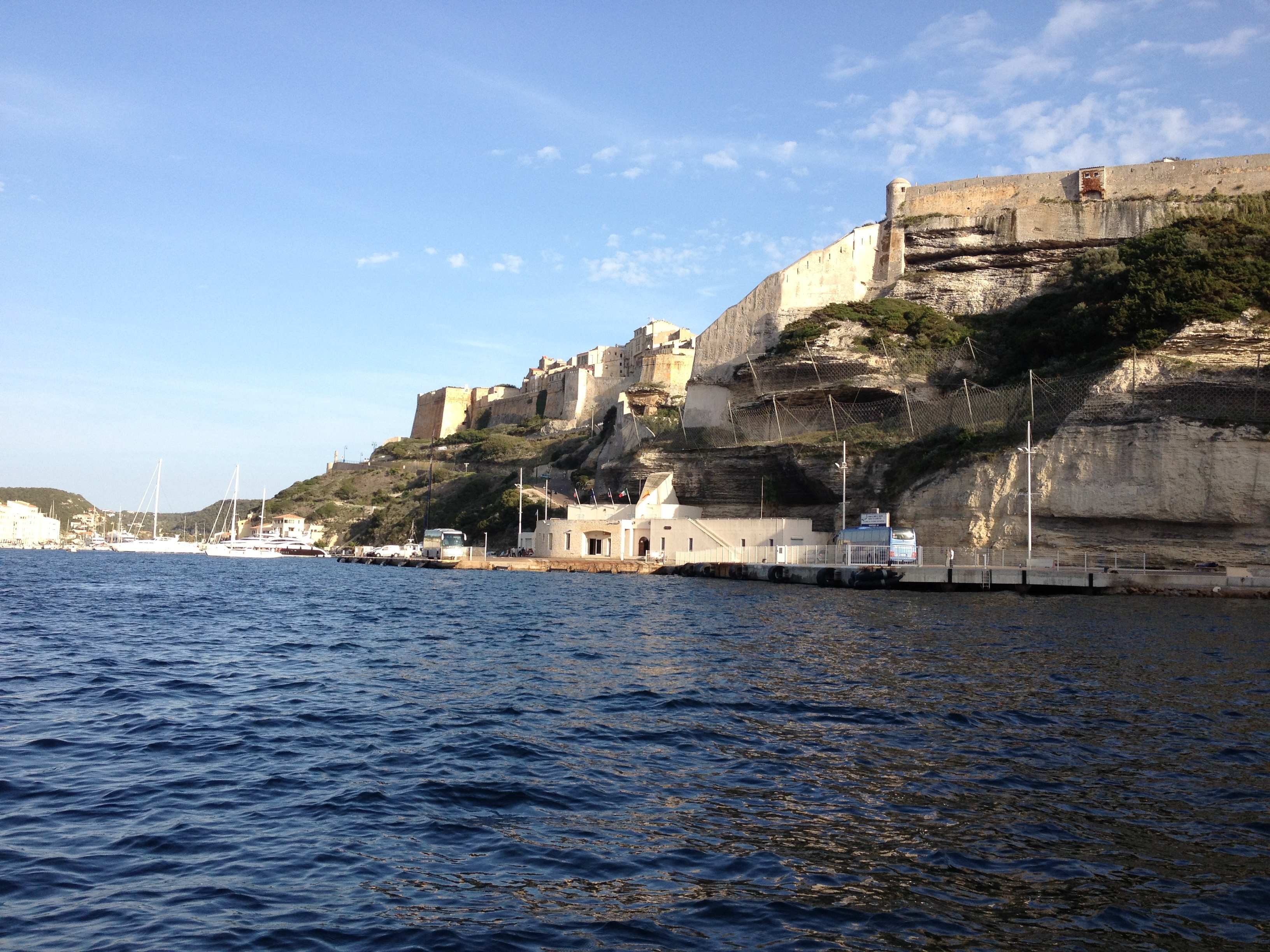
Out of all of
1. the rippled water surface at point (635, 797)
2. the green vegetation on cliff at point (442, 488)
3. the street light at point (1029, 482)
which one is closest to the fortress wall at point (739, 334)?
the green vegetation on cliff at point (442, 488)

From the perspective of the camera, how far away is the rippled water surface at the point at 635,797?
5.77m

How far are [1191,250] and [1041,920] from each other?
4732 centimetres

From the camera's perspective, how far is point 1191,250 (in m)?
44.2

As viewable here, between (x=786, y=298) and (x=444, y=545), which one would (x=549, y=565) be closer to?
(x=444, y=545)

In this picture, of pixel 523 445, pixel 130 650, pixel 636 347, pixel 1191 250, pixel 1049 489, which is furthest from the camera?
pixel 636 347

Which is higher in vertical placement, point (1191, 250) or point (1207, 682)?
point (1191, 250)

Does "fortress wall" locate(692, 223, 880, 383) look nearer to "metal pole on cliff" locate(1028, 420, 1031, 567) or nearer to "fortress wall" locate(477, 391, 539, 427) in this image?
"metal pole on cliff" locate(1028, 420, 1031, 567)

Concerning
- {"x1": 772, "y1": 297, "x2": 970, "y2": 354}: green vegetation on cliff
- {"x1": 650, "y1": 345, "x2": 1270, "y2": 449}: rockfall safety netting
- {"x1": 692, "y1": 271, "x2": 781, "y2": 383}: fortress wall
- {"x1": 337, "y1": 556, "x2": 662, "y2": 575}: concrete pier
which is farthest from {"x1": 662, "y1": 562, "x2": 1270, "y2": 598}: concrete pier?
{"x1": 692, "y1": 271, "x2": 781, "y2": 383}: fortress wall

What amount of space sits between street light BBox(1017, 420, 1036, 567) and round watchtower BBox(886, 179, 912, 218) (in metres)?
30.5

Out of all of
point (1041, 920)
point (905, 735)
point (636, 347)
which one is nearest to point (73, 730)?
point (905, 735)

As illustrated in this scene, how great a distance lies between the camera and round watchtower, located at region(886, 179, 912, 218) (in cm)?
6456

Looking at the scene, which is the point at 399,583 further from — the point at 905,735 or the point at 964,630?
the point at 905,735

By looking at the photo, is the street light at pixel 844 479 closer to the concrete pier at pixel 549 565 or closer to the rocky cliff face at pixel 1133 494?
the rocky cliff face at pixel 1133 494

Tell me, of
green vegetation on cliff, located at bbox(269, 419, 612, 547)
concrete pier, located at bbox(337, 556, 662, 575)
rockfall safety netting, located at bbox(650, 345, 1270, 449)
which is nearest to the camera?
rockfall safety netting, located at bbox(650, 345, 1270, 449)
